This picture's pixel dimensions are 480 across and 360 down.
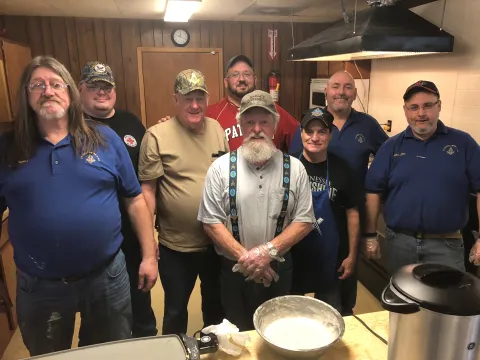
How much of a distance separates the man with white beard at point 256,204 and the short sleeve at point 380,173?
1.82 ft

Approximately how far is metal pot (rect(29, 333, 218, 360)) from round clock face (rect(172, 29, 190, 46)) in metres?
3.92

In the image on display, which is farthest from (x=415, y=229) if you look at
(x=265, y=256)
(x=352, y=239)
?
(x=265, y=256)

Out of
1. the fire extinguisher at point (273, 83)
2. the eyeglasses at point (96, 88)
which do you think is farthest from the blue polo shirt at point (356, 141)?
the fire extinguisher at point (273, 83)

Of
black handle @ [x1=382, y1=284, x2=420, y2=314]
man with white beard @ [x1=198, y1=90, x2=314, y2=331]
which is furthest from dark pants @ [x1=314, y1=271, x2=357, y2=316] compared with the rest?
black handle @ [x1=382, y1=284, x2=420, y2=314]

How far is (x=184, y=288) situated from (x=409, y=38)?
188cm

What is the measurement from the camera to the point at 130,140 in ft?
6.36

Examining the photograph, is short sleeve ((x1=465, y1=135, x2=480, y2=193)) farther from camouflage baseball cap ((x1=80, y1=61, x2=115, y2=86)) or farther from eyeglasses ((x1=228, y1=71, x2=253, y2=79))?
camouflage baseball cap ((x1=80, y1=61, x2=115, y2=86))

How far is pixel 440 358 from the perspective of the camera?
0.82 meters

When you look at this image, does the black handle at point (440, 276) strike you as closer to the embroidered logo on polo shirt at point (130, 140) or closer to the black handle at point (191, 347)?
the black handle at point (191, 347)

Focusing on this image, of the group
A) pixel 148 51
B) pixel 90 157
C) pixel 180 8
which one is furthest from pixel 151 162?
pixel 148 51

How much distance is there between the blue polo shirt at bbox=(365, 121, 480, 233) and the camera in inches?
73.0

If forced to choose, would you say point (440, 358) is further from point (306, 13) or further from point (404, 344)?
point (306, 13)

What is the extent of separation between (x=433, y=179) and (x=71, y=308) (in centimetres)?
168

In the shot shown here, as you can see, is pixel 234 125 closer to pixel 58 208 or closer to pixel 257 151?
pixel 257 151
